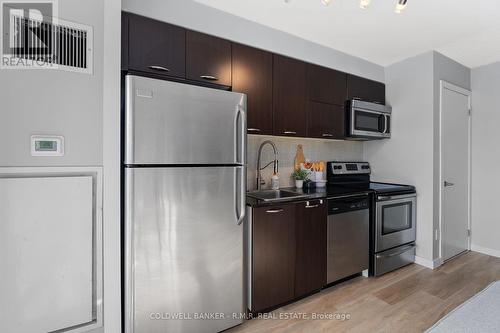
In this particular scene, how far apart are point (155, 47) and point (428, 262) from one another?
3.61 meters

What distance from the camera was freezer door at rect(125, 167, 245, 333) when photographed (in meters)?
1.44

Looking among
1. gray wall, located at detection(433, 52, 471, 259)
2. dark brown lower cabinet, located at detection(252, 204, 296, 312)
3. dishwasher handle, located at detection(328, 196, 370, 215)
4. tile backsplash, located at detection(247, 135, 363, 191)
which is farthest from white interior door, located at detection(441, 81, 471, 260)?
dark brown lower cabinet, located at detection(252, 204, 296, 312)

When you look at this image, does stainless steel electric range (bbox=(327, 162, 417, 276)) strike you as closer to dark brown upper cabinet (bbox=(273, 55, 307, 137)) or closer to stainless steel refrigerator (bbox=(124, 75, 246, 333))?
dark brown upper cabinet (bbox=(273, 55, 307, 137))

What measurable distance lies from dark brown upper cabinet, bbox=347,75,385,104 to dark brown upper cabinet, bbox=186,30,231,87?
1604mm

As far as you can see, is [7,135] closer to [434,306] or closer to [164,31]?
[164,31]

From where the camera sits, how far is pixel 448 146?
3047 millimetres

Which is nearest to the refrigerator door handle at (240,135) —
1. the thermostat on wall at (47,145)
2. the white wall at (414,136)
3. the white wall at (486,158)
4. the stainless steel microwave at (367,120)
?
the thermostat on wall at (47,145)

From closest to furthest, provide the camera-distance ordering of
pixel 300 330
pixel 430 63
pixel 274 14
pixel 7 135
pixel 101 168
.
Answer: pixel 7 135 → pixel 101 168 → pixel 300 330 → pixel 274 14 → pixel 430 63

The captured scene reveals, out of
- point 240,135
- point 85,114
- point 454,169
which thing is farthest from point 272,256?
point 454,169

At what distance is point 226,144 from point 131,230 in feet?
2.61

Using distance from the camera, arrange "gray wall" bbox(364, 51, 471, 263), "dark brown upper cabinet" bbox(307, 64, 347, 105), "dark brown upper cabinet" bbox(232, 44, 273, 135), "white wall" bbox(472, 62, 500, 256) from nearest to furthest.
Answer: "dark brown upper cabinet" bbox(232, 44, 273, 135) → "dark brown upper cabinet" bbox(307, 64, 347, 105) → "gray wall" bbox(364, 51, 471, 263) → "white wall" bbox(472, 62, 500, 256)

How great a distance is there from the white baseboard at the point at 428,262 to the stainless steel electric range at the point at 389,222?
6cm

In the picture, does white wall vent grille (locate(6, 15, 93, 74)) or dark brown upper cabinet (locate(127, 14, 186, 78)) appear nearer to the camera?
white wall vent grille (locate(6, 15, 93, 74))

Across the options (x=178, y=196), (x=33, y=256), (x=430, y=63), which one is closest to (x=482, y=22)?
(x=430, y=63)
